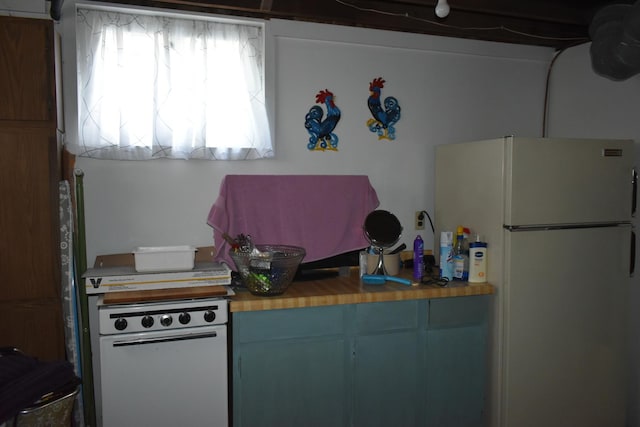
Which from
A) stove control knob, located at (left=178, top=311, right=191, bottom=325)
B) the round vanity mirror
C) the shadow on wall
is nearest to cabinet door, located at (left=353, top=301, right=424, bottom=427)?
the round vanity mirror

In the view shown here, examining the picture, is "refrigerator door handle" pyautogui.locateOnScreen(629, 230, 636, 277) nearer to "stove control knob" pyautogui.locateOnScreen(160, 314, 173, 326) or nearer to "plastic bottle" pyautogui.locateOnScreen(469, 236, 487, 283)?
"plastic bottle" pyautogui.locateOnScreen(469, 236, 487, 283)

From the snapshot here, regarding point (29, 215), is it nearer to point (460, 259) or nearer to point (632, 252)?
point (460, 259)

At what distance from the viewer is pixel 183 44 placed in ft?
9.35

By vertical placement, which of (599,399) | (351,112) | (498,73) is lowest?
(599,399)

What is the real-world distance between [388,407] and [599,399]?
1256 millimetres

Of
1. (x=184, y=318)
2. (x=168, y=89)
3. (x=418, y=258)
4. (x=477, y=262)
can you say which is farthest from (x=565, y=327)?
(x=168, y=89)

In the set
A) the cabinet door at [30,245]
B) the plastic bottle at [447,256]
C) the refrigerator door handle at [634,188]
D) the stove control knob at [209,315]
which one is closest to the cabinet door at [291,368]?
the stove control knob at [209,315]

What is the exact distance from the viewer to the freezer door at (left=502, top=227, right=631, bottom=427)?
2.76 meters

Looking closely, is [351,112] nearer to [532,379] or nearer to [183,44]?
[183,44]

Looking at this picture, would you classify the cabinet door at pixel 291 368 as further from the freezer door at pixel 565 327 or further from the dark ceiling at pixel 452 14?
the dark ceiling at pixel 452 14

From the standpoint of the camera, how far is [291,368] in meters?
2.55

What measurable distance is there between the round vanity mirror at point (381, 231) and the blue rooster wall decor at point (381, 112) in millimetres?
548

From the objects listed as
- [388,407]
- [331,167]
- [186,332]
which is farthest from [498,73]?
[186,332]

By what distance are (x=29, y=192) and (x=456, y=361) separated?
7.56 feet
